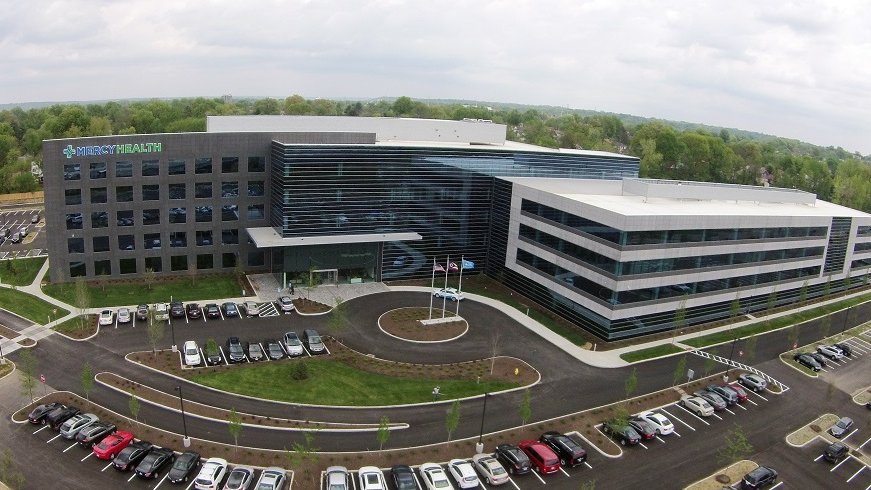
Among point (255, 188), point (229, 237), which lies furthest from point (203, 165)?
point (229, 237)

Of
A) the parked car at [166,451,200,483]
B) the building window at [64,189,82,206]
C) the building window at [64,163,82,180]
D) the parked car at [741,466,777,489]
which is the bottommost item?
the parked car at [166,451,200,483]

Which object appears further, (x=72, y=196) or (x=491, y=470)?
(x=72, y=196)

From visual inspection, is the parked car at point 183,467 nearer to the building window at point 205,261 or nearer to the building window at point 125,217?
the building window at point 205,261

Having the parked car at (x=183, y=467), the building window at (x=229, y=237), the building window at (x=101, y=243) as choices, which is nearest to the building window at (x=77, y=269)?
the building window at (x=101, y=243)

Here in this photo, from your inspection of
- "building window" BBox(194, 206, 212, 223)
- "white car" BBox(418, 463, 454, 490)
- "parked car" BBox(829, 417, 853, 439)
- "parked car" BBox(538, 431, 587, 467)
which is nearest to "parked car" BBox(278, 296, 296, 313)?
"building window" BBox(194, 206, 212, 223)

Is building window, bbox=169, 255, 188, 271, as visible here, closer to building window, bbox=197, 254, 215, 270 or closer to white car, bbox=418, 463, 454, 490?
building window, bbox=197, 254, 215, 270

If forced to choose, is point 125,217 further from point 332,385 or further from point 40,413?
point 332,385
